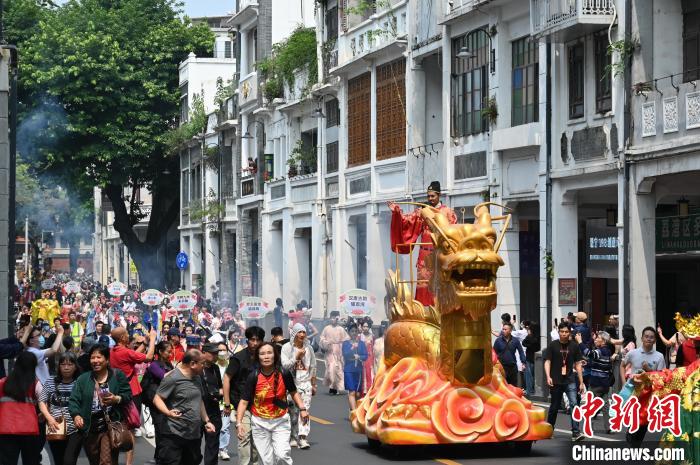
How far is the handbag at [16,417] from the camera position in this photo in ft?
44.1

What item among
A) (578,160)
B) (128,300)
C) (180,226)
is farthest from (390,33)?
(180,226)

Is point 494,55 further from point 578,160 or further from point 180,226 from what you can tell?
point 180,226

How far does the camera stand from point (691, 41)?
26.5 metres

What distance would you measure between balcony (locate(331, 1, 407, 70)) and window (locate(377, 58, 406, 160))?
0.62 metres

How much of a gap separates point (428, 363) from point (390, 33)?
69.6 feet

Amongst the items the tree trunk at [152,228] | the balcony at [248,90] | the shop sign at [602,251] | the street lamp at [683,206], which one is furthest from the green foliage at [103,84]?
the street lamp at [683,206]

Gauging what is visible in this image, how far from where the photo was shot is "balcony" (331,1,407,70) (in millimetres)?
37406

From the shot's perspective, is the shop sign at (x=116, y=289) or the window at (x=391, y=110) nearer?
the window at (x=391, y=110)

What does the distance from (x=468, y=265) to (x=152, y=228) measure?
170 ft

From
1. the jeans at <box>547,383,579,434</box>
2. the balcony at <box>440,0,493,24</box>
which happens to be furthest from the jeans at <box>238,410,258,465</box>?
the balcony at <box>440,0,493,24</box>

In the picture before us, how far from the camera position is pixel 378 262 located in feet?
129

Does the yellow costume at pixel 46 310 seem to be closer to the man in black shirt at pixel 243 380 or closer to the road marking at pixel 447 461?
the road marking at pixel 447 461

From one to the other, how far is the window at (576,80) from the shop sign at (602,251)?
255cm

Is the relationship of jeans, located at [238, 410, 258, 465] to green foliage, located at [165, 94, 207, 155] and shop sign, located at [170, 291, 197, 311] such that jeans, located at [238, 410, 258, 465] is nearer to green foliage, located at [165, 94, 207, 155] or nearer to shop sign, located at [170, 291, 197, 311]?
shop sign, located at [170, 291, 197, 311]
